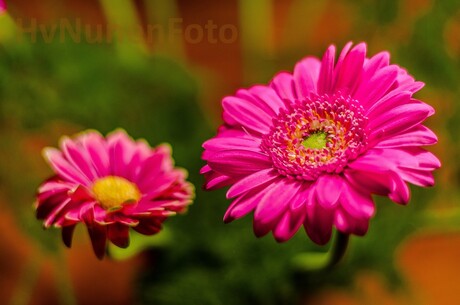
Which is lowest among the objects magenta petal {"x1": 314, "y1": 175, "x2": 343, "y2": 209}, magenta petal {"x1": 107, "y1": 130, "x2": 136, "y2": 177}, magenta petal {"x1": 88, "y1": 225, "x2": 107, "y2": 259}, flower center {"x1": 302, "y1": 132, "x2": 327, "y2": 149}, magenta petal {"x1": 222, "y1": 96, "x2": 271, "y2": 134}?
magenta petal {"x1": 88, "y1": 225, "x2": 107, "y2": 259}

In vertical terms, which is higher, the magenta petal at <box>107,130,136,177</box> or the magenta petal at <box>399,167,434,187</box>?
the magenta petal at <box>399,167,434,187</box>

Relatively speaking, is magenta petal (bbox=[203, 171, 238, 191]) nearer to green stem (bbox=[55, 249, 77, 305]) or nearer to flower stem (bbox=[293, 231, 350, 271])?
flower stem (bbox=[293, 231, 350, 271])

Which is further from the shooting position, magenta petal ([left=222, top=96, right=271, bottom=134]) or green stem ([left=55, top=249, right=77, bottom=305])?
green stem ([left=55, top=249, right=77, bottom=305])

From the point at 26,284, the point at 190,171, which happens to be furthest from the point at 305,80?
the point at 26,284

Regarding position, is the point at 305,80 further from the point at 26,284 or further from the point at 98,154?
the point at 26,284

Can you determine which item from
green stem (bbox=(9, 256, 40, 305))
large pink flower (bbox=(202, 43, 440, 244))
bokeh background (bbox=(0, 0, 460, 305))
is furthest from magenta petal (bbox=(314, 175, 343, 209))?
green stem (bbox=(9, 256, 40, 305))

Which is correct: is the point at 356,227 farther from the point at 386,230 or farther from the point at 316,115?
the point at 386,230

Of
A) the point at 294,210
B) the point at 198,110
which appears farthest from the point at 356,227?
the point at 198,110
